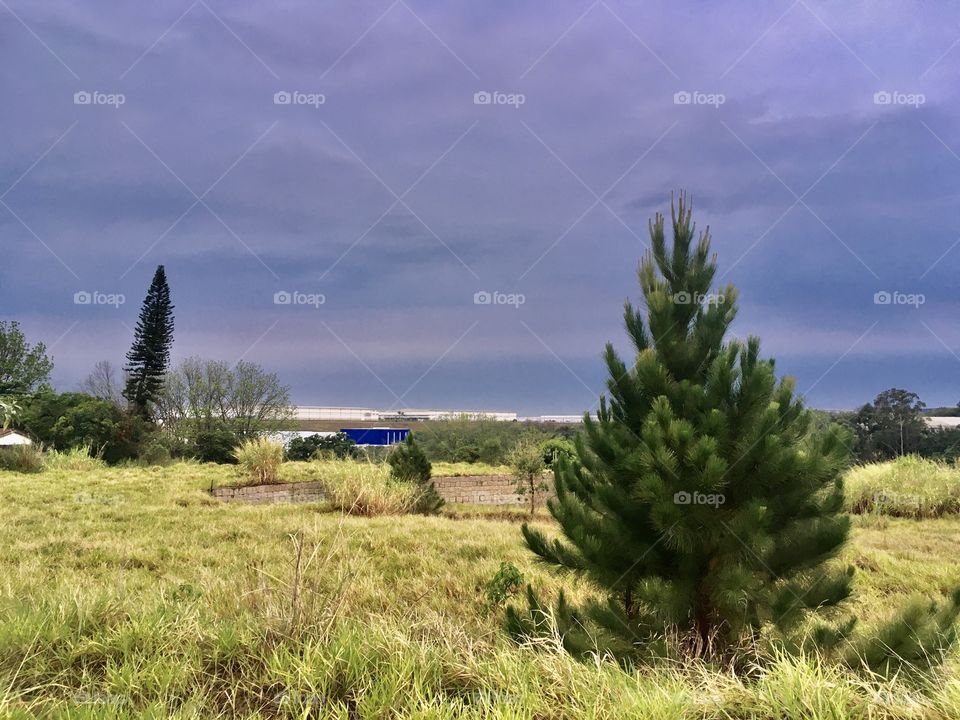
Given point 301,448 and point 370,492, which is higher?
point 301,448

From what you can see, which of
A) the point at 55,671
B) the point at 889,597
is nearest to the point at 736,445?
the point at 55,671

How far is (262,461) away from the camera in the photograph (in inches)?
604

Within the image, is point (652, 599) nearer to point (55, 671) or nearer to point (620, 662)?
point (620, 662)

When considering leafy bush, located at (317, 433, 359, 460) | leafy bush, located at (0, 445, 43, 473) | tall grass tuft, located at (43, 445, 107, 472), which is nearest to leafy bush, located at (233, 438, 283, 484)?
tall grass tuft, located at (43, 445, 107, 472)

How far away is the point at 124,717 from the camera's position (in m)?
2.59

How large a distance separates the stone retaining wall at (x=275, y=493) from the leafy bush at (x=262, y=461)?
126 centimetres

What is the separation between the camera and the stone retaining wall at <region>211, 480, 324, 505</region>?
13195mm

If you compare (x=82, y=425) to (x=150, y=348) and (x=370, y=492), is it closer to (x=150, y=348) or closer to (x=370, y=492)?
(x=150, y=348)

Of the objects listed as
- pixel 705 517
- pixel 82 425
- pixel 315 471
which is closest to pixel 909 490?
pixel 705 517

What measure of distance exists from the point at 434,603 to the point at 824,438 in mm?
3318

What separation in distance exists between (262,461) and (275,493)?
1.88 m

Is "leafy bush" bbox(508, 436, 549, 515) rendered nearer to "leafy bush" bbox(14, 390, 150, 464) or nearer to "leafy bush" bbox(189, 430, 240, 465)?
"leafy bush" bbox(189, 430, 240, 465)

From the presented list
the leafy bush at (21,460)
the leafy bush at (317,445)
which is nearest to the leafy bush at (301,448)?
the leafy bush at (317,445)

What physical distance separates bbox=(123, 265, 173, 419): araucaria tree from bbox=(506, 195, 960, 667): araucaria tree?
104 feet
